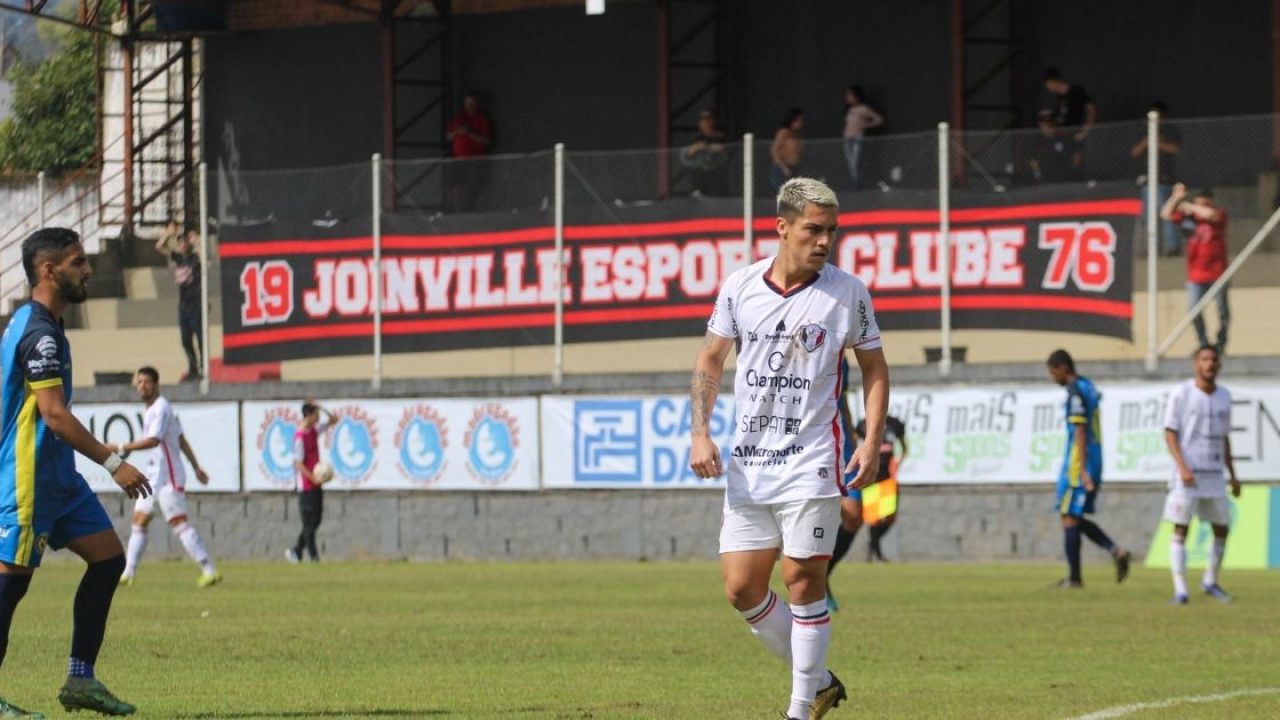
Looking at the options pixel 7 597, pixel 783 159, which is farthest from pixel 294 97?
pixel 7 597

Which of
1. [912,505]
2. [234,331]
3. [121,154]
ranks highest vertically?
[121,154]

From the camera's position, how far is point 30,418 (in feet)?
35.0

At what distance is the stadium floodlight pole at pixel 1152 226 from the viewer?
26.2 m

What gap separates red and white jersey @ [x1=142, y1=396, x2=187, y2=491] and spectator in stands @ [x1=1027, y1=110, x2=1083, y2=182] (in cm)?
1041

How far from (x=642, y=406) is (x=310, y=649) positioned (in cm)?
1426

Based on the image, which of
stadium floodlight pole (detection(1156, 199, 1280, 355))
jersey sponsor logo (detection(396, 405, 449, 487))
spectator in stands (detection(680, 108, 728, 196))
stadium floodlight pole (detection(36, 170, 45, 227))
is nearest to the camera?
stadium floodlight pole (detection(1156, 199, 1280, 355))

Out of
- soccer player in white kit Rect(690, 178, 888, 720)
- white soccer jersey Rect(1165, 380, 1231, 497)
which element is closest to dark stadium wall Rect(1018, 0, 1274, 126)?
white soccer jersey Rect(1165, 380, 1231, 497)

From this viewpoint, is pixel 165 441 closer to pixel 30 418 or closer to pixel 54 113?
pixel 30 418

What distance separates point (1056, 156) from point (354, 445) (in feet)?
33.5

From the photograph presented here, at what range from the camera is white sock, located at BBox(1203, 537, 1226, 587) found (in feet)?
64.7

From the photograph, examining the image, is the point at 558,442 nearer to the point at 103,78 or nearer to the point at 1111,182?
the point at 1111,182

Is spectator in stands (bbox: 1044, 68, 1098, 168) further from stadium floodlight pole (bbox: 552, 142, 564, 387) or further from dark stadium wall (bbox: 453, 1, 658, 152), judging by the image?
dark stadium wall (bbox: 453, 1, 658, 152)

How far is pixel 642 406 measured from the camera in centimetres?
2914

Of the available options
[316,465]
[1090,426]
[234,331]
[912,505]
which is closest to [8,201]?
[234,331]
